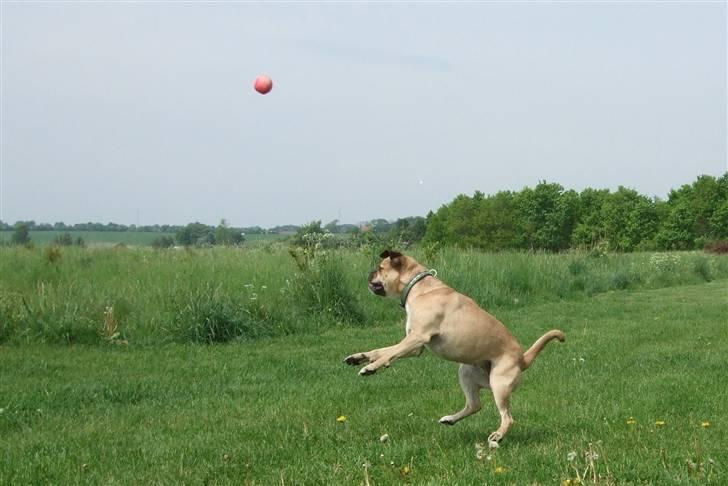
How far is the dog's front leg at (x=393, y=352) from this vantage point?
539 cm

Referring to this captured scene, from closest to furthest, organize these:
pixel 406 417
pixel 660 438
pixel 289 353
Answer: pixel 660 438 < pixel 406 417 < pixel 289 353

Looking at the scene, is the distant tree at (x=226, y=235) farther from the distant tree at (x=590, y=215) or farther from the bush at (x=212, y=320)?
the distant tree at (x=590, y=215)

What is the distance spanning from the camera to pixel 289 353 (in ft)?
36.3

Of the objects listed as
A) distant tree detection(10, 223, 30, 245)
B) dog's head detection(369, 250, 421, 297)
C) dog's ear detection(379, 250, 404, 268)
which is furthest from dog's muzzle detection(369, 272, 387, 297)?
distant tree detection(10, 223, 30, 245)

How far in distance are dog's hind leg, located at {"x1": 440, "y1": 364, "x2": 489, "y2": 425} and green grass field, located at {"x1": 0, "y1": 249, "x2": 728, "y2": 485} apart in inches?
5.6

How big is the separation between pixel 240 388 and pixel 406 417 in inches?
101

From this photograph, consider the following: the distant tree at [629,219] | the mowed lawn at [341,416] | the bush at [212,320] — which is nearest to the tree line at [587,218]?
the distant tree at [629,219]

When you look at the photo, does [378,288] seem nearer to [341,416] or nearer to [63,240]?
[341,416]

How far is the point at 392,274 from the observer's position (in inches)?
252

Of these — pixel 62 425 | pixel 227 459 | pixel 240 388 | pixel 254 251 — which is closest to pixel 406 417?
pixel 227 459

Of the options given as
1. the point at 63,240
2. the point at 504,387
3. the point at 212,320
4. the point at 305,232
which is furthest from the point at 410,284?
the point at 63,240

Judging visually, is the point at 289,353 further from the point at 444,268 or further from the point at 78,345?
the point at 444,268

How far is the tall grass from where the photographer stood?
39.8 feet

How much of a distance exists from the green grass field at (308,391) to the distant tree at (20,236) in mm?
3212
